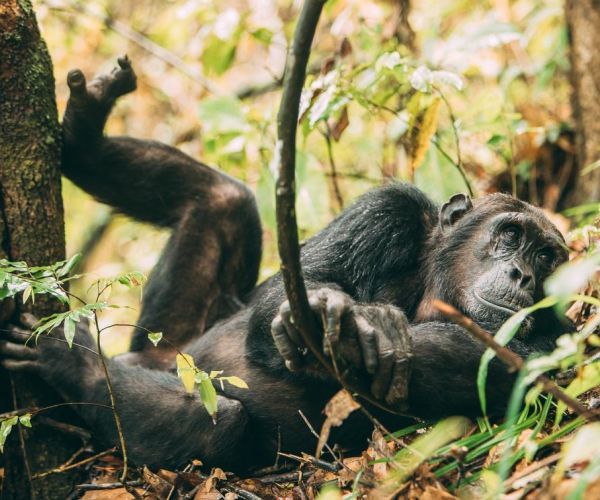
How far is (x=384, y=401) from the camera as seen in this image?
3.14 meters

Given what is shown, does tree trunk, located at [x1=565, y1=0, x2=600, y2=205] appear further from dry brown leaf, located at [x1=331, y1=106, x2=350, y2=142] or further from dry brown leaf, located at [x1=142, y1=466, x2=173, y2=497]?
dry brown leaf, located at [x1=142, y1=466, x2=173, y2=497]

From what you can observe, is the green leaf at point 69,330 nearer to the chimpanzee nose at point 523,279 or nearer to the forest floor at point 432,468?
the forest floor at point 432,468

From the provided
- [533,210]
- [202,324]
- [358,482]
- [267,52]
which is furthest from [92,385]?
[267,52]

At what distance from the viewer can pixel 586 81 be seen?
20.3ft

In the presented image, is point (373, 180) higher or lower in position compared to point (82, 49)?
lower

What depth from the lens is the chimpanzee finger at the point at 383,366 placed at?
2912 mm

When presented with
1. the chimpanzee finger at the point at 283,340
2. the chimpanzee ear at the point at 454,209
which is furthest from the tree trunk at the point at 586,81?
the chimpanzee finger at the point at 283,340

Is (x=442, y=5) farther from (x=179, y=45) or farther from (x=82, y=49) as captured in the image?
(x=82, y=49)

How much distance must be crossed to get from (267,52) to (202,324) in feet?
22.9

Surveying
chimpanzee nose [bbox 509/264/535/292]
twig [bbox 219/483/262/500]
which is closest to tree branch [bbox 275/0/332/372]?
twig [bbox 219/483/262/500]

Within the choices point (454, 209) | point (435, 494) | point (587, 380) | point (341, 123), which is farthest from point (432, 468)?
point (341, 123)

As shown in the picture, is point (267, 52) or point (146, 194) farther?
point (267, 52)

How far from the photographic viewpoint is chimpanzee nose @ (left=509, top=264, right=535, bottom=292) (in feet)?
12.0

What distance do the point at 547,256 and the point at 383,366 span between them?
1.59 metres
